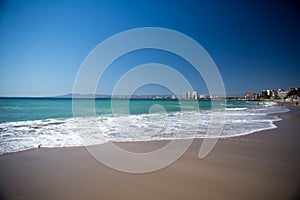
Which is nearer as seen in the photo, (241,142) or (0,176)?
(0,176)

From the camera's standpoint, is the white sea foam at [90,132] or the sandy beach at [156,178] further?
the white sea foam at [90,132]

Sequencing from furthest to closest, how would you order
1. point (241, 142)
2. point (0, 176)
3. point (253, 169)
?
point (241, 142)
point (253, 169)
point (0, 176)

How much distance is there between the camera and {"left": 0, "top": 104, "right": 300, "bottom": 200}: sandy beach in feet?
9.54

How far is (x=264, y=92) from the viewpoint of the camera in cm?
17625

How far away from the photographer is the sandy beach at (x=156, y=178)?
291 cm

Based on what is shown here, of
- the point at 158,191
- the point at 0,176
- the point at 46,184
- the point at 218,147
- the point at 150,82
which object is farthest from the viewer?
the point at 150,82

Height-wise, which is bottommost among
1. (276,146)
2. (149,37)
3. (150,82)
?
(276,146)

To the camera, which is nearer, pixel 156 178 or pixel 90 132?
pixel 156 178

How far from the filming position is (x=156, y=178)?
350 cm

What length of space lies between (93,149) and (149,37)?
9.05m

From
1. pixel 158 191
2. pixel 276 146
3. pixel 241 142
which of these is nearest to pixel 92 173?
pixel 158 191

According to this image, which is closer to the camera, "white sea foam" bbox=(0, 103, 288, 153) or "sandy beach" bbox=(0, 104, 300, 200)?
"sandy beach" bbox=(0, 104, 300, 200)

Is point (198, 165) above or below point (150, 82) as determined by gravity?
below

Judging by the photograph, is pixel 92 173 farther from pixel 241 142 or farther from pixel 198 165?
pixel 241 142
